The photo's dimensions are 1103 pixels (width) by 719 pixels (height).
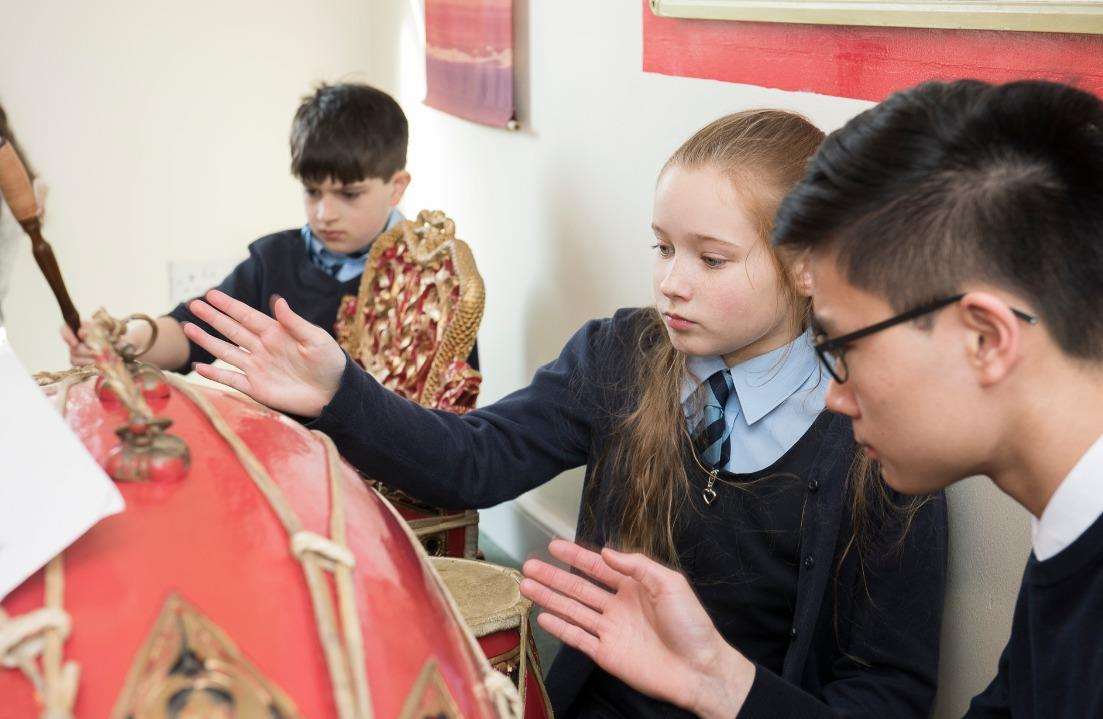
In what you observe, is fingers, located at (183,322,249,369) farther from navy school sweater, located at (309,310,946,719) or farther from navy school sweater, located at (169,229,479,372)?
navy school sweater, located at (169,229,479,372)

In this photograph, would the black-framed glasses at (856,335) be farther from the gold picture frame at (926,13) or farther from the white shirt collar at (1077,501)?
the gold picture frame at (926,13)

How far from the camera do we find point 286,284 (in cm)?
243

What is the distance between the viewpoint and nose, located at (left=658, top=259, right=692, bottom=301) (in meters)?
1.35

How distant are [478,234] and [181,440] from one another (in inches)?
81.1

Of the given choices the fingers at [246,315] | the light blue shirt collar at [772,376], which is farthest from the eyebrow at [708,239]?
the fingers at [246,315]

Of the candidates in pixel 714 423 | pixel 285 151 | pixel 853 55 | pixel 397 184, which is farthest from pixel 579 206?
pixel 285 151

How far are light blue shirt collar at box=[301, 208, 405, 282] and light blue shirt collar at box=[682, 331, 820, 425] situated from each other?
1.19 m

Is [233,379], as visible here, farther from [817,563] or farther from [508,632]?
[817,563]

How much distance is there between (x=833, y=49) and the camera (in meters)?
1.57

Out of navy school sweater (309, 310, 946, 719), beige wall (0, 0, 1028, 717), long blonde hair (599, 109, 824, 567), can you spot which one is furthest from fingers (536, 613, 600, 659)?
beige wall (0, 0, 1028, 717)

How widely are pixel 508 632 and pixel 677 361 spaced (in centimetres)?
41

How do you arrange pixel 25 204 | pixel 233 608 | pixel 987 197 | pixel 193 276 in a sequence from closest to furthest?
pixel 233 608 → pixel 987 197 → pixel 25 204 → pixel 193 276

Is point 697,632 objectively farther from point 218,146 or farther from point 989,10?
point 218,146

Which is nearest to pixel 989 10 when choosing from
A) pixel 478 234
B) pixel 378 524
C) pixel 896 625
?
pixel 896 625
